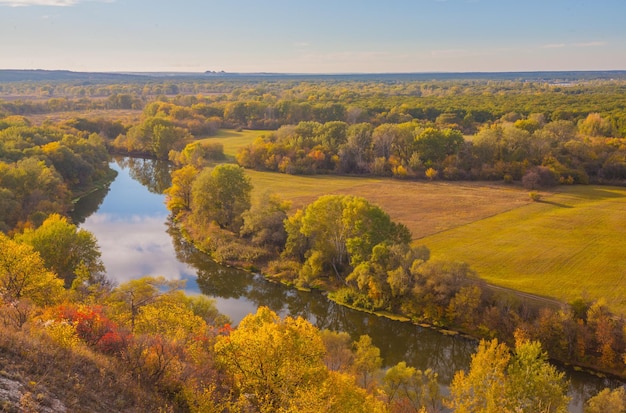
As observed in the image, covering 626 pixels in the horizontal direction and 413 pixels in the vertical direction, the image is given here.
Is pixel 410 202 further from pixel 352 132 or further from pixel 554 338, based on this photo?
pixel 554 338

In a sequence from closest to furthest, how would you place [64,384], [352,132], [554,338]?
[64,384], [554,338], [352,132]

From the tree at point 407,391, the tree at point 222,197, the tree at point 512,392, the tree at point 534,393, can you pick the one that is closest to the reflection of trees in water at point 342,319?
the tree at point 222,197

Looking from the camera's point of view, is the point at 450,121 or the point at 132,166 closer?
the point at 132,166

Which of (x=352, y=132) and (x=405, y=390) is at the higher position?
(x=352, y=132)

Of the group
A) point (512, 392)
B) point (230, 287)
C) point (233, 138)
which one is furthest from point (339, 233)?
point (233, 138)

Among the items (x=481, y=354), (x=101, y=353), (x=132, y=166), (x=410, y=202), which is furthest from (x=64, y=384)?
(x=132, y=166)

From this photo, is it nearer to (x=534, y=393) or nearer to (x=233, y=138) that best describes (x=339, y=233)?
(x=534, y=393)

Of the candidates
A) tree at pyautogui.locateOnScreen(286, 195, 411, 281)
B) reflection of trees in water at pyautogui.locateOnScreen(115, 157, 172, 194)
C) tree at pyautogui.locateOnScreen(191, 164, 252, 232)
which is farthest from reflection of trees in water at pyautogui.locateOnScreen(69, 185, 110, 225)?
tree at pyautogui.locateOnScreen(286, 195, 411, 281)

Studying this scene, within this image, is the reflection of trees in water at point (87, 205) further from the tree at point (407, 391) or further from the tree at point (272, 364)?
the tree at point (272, 364)
